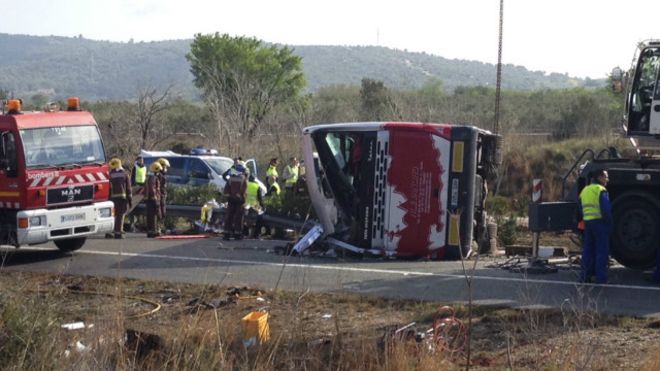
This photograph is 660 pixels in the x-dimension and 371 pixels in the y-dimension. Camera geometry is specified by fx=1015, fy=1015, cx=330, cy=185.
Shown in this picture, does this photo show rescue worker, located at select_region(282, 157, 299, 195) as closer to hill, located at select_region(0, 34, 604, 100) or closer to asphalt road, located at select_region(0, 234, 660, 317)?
asphalt road, located at select_region(0, 234, 660, 317)

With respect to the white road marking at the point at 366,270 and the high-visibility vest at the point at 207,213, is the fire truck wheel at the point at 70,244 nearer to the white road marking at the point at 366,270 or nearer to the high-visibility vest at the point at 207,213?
the white road marking at the point at 366,270

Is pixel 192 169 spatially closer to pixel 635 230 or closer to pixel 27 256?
pixel 27 256

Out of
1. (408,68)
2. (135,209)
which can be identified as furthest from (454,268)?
(408,68)

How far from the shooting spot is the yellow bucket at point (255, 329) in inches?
347

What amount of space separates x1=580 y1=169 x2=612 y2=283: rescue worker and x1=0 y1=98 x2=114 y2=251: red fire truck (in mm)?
8066

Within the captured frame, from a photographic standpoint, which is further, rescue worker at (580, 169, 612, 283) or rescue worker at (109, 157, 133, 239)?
rescue worker at (109, 157, 133, 239)

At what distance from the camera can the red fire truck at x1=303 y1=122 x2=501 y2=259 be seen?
53.8ft

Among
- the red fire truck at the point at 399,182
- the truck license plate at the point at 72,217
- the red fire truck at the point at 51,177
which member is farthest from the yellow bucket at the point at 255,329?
the truck license plate at the point at 72,217

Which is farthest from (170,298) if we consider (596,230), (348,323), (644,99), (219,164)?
(219,164)

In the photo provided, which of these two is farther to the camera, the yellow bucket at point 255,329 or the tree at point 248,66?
the tree at point 248,66

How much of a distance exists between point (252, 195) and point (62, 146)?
527 centimetres

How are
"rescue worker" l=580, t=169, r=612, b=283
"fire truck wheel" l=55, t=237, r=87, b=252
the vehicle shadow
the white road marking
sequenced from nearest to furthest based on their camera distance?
1. "rescue worker" l=580, t=169, r=612, b=283
2. the white road marking
3. the vehicle shadow
4. "fire truck wheel" l=55, t=237, r=87, b=252

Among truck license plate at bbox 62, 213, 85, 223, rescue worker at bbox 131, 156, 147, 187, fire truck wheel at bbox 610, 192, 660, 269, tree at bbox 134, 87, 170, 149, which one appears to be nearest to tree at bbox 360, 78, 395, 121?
tree at bbox 134, 87, 170, 149

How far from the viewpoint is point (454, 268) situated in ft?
51.2
